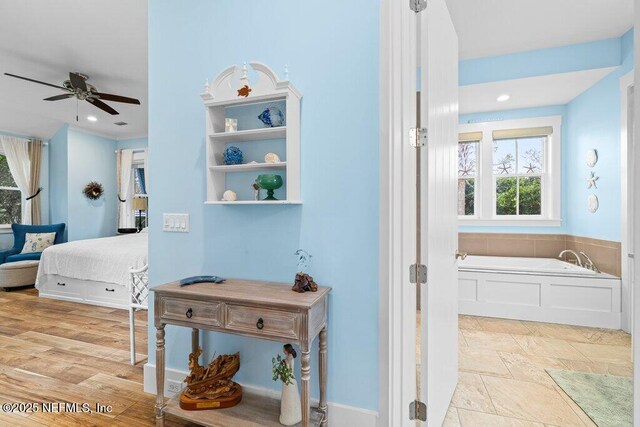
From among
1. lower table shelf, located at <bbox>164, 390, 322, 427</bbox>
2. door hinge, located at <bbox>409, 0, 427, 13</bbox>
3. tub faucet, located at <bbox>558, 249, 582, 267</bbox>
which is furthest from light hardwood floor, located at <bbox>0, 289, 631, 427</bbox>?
door hinge, located at <bbox>409, 0, 427, 13</bbox>

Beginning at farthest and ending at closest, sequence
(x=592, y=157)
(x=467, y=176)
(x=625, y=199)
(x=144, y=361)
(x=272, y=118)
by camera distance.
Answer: (x=467, y=176) < (x=592, y=157) < (x=625, y=199) < (x=144, y=361) < (x=272, y=118)

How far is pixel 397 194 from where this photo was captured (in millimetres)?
1532

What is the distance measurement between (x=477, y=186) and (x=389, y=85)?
3.59 m

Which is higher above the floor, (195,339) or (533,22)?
(533,22)

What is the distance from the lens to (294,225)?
5.99 feet

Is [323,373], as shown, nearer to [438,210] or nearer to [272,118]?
[438,210]

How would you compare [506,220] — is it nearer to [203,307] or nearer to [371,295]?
[371,295]

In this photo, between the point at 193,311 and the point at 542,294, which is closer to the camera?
the point at 193,311

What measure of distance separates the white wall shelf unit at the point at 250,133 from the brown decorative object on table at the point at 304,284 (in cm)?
40

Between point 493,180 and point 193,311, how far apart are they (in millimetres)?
4319

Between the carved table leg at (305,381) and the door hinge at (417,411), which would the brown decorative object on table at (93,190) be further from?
the door hinge at (417,411)

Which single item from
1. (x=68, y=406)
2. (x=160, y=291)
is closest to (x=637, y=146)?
(x=160, y=291)

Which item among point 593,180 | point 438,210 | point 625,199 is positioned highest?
point 593,180

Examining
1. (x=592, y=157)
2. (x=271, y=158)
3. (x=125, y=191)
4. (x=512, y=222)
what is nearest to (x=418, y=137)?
(x=271, y=158)
